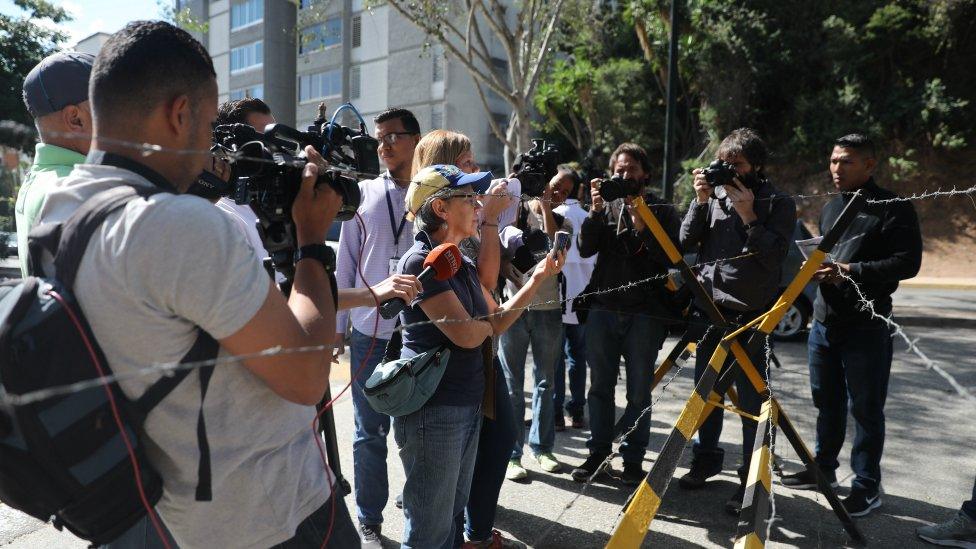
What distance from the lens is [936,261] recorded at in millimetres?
17031

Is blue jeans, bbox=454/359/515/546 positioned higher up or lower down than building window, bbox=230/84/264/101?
lower down

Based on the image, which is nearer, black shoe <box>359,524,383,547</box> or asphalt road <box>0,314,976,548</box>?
black shoe <box>359,524,383,547</box>

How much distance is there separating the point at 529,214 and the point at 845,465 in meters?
2.61

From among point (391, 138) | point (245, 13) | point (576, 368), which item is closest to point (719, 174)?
point (391, 138)

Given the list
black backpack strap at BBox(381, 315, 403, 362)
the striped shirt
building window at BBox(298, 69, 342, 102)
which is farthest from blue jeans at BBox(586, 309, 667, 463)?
building window at BBox(298, 69, 342, 102)

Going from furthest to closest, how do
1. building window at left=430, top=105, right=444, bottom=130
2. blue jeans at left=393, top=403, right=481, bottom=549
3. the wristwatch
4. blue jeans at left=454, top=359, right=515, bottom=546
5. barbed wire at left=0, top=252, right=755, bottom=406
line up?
building window at left=430, top=105, right=444, bottom=130 → blue jeans at left=454, top=359, right=515, bottom=546 → blue jeans at left=393, top=403, right=481, bottom=549 → the wristwatch → barbed wire at left=0, top=252, right=755, bottom=406

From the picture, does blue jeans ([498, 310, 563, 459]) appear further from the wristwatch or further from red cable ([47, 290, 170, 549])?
red cable ([47, 290, 170, 549])

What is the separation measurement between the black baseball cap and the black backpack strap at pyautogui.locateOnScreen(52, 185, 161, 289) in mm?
978

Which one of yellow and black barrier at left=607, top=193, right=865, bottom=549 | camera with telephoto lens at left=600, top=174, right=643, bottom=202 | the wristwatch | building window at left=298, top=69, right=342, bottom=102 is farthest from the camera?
building window at left=298, top=69, right=342, bottom=102

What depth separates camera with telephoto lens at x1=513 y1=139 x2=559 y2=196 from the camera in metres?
3.48

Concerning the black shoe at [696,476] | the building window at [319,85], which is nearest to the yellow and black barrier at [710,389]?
the black shoe at [696,476]

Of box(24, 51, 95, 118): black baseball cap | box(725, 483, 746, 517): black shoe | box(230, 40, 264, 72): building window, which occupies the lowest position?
box(725, 483, 746, 517): black shoe

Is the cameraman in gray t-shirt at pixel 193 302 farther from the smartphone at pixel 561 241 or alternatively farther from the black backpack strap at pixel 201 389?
the smartphone at pixel 561 241

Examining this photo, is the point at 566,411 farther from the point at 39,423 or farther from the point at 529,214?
the point at 39,423
